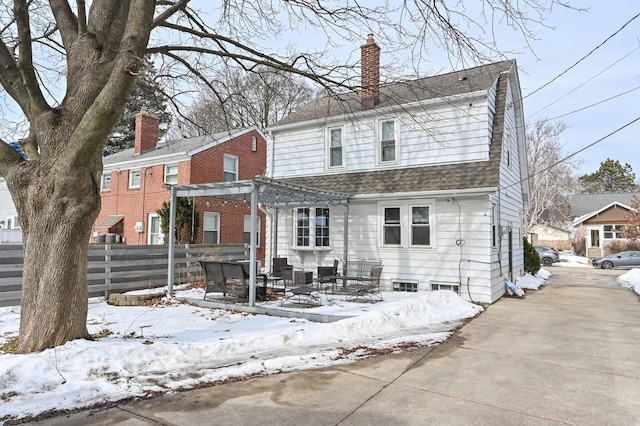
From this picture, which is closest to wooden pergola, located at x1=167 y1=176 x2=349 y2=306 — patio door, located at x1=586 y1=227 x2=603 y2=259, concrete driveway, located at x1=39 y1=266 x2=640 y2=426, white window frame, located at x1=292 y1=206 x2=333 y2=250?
white window frame, located at x1=292 y1=206 x2=333 y2=250

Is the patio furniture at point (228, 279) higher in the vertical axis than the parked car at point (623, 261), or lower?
higher

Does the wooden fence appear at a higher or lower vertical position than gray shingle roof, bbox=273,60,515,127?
lower

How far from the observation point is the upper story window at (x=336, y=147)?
13641 mm

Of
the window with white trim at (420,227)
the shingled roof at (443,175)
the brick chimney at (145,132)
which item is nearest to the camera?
the shingled roof at (443,175)

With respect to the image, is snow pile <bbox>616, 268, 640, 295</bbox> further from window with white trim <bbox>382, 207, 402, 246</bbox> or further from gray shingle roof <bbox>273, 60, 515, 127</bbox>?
gray shingle roof <bbox>273, 60, 515, 127</bbox>

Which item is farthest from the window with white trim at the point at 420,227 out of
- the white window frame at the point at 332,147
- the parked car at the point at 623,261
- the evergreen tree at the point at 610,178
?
the evergreen tree at the point at 610,178

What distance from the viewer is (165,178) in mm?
19484

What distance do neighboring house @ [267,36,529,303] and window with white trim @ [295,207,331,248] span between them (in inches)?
1.4

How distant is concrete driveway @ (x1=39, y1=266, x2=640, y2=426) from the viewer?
3.74 meters

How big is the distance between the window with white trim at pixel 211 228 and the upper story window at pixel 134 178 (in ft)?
14.7

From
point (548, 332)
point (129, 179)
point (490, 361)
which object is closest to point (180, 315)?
point (490, 361)

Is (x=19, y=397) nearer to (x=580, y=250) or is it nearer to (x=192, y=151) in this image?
(x=192, y=151)

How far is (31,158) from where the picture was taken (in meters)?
5.63

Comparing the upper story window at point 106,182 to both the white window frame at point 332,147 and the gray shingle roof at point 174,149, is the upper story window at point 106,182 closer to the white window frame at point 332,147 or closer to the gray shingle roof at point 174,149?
the gray shingle roof at point 174,149
